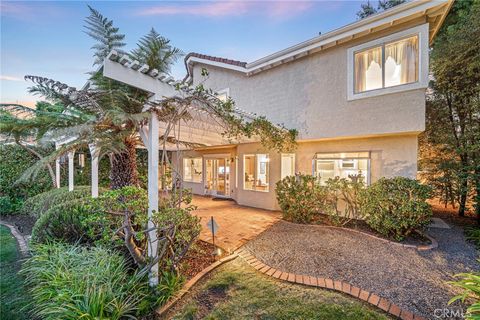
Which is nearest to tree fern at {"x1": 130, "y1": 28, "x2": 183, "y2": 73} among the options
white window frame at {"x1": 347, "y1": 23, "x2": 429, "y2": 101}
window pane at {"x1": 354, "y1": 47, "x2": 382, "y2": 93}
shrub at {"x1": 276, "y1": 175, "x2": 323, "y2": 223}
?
shrub at {"x1": 276, "y1": 175, "x2": 323, "y2": 223}

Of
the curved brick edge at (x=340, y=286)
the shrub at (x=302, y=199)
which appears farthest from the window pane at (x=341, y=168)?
the curved brick edge at (x=340, y=286)

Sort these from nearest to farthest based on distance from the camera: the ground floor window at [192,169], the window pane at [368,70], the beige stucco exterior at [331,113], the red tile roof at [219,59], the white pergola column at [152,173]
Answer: the white pergola column at [152,173] → the beige stucco exterior at [331,113] → the window pane at [368,70] → the red tile roof at [219,59] → the ground floor window at [192,169]

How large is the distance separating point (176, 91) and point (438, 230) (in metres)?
9.63

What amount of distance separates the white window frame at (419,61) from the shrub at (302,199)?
144 inches

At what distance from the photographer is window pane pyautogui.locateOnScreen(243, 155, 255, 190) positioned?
1165 centimetres

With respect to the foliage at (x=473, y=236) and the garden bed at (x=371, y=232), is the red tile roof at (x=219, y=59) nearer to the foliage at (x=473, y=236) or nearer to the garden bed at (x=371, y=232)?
the garden bed at (x=371, y=232)

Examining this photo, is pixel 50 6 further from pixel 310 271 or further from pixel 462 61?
pixel 462 61

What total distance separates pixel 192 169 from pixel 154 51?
11909 millimetres

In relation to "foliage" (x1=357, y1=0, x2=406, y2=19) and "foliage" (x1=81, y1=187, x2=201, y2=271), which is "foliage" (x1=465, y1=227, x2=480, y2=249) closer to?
"foliage" (x1=81, y1=187, x2=201, y2=271)

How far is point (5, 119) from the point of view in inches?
191

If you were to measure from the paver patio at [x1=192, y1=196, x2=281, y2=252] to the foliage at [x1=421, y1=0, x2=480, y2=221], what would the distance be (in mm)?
7719

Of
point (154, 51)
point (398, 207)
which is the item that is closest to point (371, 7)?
point (398, 207)

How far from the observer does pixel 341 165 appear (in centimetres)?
900

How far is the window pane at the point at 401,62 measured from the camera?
6.87m
